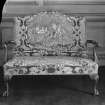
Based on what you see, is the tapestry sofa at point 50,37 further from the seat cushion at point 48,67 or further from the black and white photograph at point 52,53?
the seat cushion at point 48,67

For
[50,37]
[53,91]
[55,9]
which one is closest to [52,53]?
[50,37]

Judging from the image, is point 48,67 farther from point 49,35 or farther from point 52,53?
point 49,35

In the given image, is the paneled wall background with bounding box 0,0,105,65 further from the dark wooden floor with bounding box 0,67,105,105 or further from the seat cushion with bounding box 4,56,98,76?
the seat cushion with bounding box 4,56,98,76

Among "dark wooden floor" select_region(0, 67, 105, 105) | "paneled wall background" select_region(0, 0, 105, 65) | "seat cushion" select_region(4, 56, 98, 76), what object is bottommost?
"dark wooden floor" select_region(0, 67, 105, 105)

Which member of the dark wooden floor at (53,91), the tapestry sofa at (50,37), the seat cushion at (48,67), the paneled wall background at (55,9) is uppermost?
the paneled wall background at (55,9)

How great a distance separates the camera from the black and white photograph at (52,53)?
2373mm

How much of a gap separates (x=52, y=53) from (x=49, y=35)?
7.2 inches

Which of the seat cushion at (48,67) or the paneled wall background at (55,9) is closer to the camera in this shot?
the seat cushion at (48,67)

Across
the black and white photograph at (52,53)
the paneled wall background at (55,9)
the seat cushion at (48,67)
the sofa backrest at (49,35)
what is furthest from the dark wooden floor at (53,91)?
the paneled wall background at (55,9)

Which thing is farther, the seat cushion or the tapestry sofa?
the tapestry sofa

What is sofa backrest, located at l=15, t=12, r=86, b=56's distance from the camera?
278cm

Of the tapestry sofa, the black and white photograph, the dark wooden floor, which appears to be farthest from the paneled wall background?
the dark wooden floor

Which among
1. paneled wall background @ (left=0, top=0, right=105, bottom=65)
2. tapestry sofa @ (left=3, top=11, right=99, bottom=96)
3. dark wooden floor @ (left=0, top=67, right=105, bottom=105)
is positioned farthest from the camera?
paneled wall background @ (left=0, top=0, right=105, bottom=65)

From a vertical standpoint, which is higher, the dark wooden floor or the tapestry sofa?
the tapestry sofa
